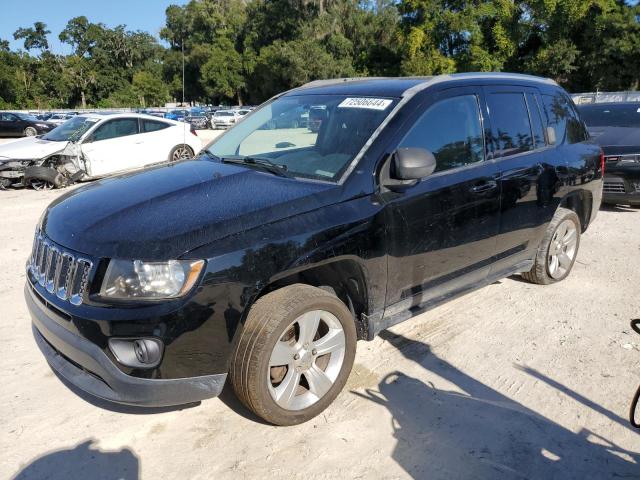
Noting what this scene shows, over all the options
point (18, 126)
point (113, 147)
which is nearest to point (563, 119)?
point (113, 147)

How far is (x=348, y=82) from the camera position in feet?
13.5

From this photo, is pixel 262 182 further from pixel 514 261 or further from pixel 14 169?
pixel 14 169

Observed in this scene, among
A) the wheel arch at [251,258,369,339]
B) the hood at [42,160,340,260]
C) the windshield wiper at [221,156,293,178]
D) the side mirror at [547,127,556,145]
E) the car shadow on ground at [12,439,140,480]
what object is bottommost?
the car shadow on ground at [12,439,140,480]

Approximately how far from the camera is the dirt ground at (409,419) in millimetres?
2652

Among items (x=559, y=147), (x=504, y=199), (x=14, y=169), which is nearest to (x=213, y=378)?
(x=504, y=199)

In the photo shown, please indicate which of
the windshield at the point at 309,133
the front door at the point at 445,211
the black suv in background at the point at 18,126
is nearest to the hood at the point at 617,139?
the front door at the point at 445,211

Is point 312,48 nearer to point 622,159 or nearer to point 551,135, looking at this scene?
point 622,159

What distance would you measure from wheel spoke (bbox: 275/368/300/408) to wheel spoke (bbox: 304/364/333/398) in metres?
0.09

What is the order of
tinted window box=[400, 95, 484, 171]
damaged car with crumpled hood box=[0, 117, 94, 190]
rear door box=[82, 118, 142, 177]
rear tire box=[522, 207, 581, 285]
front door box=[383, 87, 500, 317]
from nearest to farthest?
front door box=[383, 87, 500, 317], tinted window box=[400, 95, 484, 171], rear tire box=[522, 207, 581, 285], damaged car with crumpled hood box=[0, 117, 94, 190], rear door box=[82, 118, 142, 177]

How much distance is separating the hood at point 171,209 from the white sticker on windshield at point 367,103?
74cm

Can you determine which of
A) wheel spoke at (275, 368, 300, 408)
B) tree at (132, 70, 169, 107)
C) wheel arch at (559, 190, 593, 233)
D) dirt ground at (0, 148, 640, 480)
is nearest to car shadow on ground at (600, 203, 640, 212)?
wheel arch at (559, 190, 593, 233)

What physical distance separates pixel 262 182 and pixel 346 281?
0.79m

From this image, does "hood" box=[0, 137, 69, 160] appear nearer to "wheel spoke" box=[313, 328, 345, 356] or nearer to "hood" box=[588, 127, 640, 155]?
"wheel spoke" box=[313, 328, 345, 356]

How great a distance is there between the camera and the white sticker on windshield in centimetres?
343
